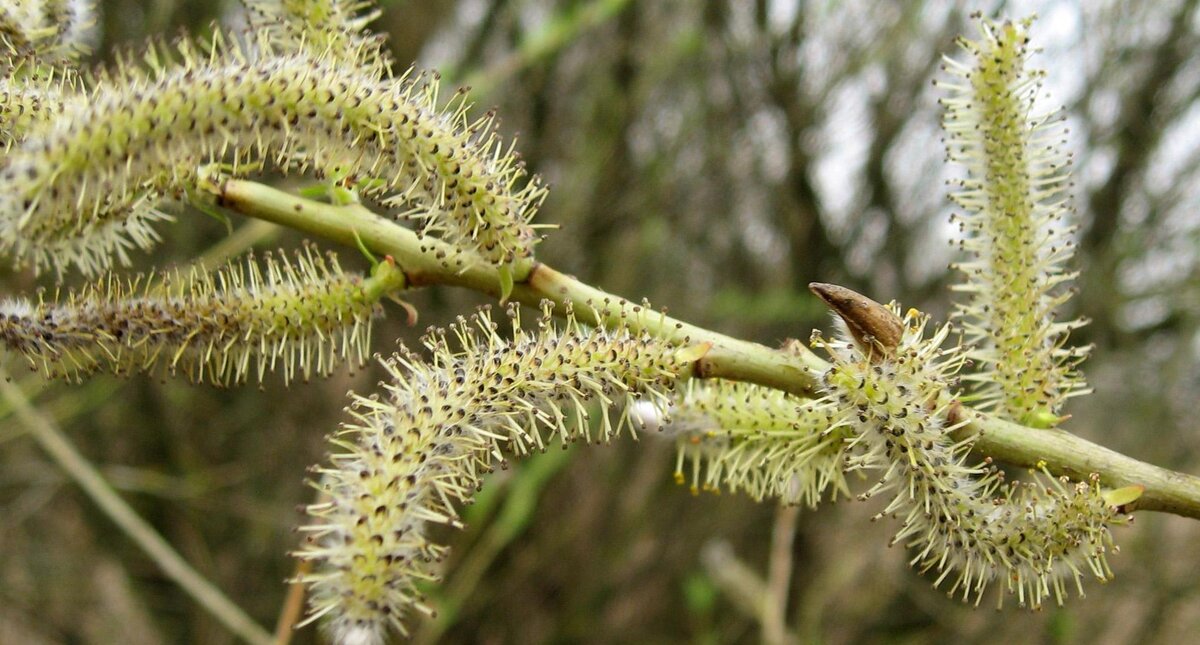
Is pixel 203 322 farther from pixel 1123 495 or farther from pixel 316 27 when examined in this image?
pixel 1123 495

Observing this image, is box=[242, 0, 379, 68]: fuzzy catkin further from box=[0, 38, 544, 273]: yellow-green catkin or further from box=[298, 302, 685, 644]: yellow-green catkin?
box=[298, 302, 685, 644]: yellow-green catkin

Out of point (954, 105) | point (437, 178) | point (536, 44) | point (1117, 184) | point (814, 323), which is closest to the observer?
point (437, 178)

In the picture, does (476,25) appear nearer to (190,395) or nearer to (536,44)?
(536,44)

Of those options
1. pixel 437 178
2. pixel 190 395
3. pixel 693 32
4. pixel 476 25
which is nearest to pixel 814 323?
pixel 693 32

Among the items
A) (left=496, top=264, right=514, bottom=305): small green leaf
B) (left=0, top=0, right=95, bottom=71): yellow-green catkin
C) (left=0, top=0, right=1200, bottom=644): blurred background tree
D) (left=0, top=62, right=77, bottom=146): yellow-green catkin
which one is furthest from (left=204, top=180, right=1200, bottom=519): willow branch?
(left=0, top=0, right=1200, bottom=644): blurred background tree

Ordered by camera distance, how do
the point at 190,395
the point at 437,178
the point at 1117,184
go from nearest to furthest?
the point at 437,178 → the point at 1117,184 → the point at 190,395

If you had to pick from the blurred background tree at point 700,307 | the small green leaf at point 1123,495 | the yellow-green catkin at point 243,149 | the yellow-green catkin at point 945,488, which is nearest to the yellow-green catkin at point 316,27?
the yellow-green catkin at point 243,149
